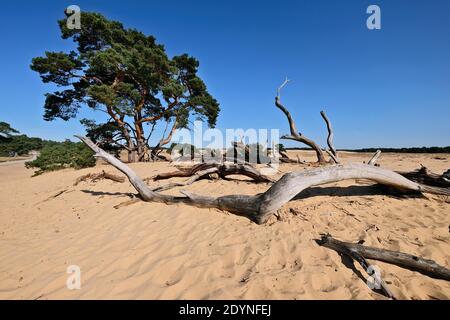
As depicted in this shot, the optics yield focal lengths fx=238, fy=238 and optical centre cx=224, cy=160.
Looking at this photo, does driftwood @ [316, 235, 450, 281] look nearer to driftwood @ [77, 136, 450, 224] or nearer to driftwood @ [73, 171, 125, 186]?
driftwood @ [77, 136, 450, 224]

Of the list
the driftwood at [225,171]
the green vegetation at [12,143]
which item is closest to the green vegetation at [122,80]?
the driftwood at [225,171]

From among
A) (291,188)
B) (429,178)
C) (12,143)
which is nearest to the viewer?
(291,188)

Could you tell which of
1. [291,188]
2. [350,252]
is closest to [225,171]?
[291,188]

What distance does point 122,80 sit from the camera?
1670cm

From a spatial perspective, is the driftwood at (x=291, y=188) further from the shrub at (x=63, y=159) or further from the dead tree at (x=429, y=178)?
the shrub at (x=63, y=159)

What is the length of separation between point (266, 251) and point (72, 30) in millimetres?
18381

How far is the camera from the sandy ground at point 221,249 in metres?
2.40

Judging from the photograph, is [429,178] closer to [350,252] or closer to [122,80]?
[350,252]

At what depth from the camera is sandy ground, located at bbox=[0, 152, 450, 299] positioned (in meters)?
2.40

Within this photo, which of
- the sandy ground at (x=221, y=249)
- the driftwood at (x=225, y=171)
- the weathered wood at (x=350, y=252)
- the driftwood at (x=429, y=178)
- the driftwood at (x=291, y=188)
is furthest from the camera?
the driftwood at (x=225, y=171)

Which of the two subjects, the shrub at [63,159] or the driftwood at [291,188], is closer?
the driftwood at [291,188]

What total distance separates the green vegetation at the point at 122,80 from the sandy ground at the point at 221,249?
11.8 metres

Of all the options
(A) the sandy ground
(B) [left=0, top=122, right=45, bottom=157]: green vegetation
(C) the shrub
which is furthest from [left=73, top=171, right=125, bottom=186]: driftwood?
(B) [left=0, top=122, right=45, bottom=157]: green vegetation

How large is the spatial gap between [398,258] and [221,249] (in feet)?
6.61
